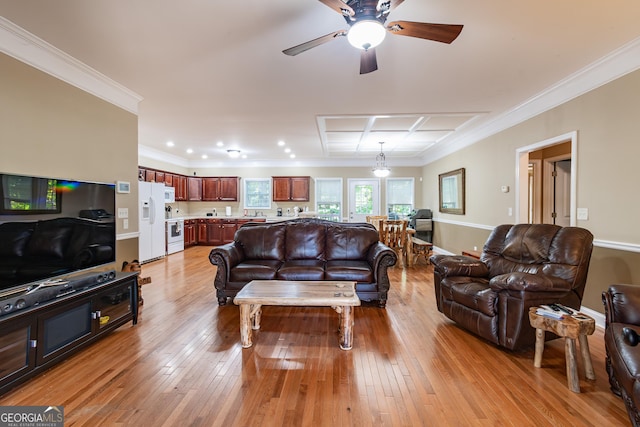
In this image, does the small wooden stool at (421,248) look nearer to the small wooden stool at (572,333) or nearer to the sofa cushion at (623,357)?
the small wooden stool at (572,333)

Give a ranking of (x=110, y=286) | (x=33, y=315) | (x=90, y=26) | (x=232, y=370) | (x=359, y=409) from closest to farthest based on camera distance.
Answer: (x=359, y=409) → (x=33, y=315) → (x=232, y=370) → (x=90, y=26) → (x=110, y=286)

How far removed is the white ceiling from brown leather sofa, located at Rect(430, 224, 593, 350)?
1775 mm

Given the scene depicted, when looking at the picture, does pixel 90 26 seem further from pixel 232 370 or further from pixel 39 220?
pixel 232 370

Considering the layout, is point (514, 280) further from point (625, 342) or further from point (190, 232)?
point (190, 232)

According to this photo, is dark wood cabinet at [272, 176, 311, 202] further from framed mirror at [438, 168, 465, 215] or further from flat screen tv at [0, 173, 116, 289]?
flat screen tv at [0, 173, 116, 289]

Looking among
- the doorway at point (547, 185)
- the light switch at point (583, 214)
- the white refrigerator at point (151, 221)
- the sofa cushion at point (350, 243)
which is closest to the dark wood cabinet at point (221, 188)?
the white refrigerator at point (151, 221)

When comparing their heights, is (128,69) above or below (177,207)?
above

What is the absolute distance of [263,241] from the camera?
4117 mm

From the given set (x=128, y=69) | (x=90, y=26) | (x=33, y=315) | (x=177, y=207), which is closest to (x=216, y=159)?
(x=177, y=207)

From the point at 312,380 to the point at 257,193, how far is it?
24.9 ft

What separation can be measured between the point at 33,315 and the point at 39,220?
0.77m

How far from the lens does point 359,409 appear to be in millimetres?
1774

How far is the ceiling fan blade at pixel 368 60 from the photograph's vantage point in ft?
7.20

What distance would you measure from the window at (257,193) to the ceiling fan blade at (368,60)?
7.04 m
